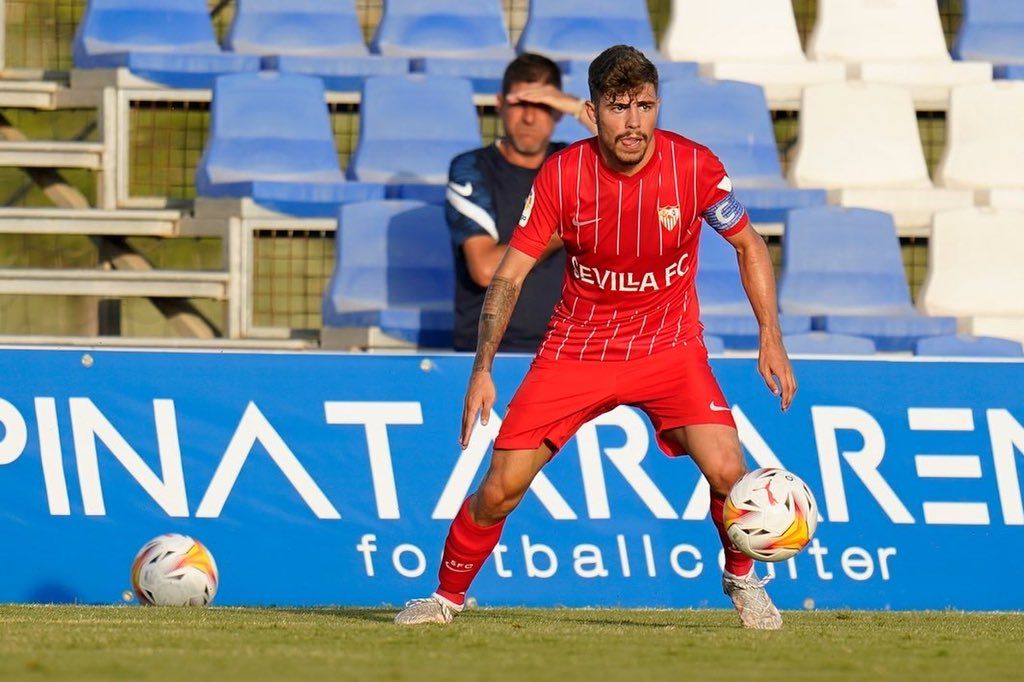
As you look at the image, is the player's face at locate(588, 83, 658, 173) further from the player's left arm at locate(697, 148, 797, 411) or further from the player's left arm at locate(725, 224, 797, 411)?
the player's left arm at locate(725, 224, 797, 411)

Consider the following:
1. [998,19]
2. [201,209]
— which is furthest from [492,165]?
[998,19]

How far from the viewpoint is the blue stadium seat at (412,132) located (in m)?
11.7

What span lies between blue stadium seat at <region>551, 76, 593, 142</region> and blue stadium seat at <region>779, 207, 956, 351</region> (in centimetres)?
140

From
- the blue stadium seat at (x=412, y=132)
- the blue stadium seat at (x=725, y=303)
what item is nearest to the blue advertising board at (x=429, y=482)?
the blue stadium seat at (x=725, y=303)

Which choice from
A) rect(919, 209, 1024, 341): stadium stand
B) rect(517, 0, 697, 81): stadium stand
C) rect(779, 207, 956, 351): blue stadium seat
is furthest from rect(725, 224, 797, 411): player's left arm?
rect(517, 0, 697, 81): stadium stand

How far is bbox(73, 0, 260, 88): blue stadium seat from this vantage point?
12.2 metres

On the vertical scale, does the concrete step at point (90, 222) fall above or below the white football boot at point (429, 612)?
above

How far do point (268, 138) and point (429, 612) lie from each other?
5384mm

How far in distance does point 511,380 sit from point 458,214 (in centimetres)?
105

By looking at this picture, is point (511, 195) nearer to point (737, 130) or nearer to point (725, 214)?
point (725, 214)

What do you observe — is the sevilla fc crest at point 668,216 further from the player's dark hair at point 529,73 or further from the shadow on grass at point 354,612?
the player's dark hair at point 529,73

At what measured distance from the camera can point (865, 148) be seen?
1245 cm

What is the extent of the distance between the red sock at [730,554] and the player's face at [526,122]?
2958 millimetres

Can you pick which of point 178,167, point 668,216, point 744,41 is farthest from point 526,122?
point 744,41
